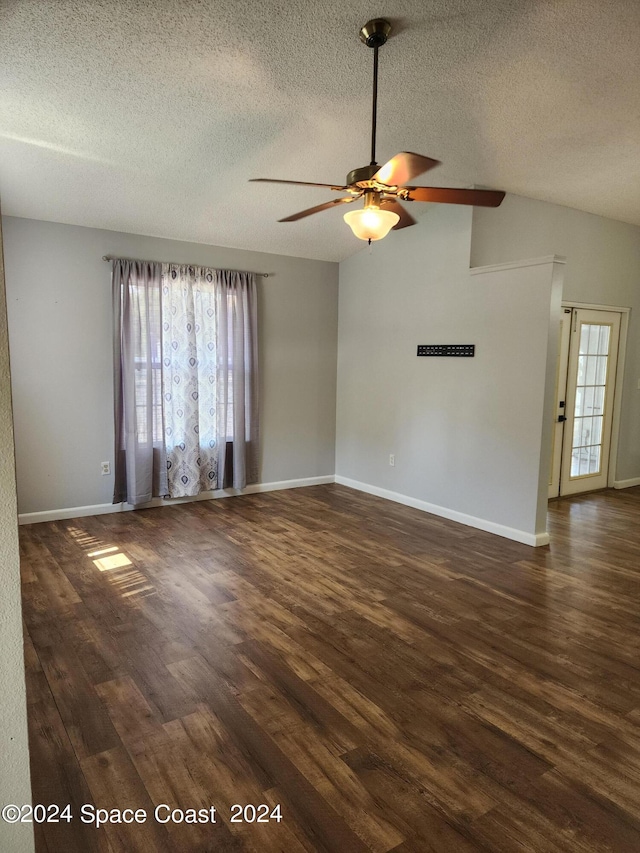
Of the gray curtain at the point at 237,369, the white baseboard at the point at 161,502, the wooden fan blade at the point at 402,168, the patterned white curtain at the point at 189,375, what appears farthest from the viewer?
the gray curtain at the point at 237,369

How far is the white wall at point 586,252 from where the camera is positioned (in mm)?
4969

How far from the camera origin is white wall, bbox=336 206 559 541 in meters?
4.45

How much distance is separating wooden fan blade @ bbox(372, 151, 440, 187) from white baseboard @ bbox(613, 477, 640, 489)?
5.29 meters

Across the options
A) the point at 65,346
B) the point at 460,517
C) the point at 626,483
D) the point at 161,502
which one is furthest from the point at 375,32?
the point at 626,483

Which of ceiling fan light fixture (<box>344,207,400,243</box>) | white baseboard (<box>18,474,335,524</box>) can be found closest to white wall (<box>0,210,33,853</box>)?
ceiling fan light fixture (<box>344,207,400,243</box>)

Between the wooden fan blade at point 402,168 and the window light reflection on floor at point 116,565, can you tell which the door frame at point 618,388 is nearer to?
the wooden fan blade at point 402,168

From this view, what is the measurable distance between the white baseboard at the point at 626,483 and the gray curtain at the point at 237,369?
4241 millimetres

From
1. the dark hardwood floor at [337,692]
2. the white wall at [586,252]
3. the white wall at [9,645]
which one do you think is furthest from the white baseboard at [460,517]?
the white wall at [9,645]

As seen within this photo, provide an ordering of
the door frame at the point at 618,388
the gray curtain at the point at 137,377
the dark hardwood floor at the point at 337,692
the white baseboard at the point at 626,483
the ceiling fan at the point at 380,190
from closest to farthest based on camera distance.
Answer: the dark hardwood floor at the point at 337,692, the ceiling fan at the point at 380,190, the gray curtain at the point at 137,377, the door frame at the point at 618,388, the white baseboard at the point at 626,483

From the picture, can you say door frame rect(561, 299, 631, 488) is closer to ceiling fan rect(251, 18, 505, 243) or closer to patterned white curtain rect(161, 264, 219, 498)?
ceiling fan rect(251, 18, 505, 243)

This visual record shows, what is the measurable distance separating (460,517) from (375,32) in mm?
3806

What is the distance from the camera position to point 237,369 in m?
5.69

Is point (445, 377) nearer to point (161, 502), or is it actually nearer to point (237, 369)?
point (237, 369)

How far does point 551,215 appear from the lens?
17.5ft
